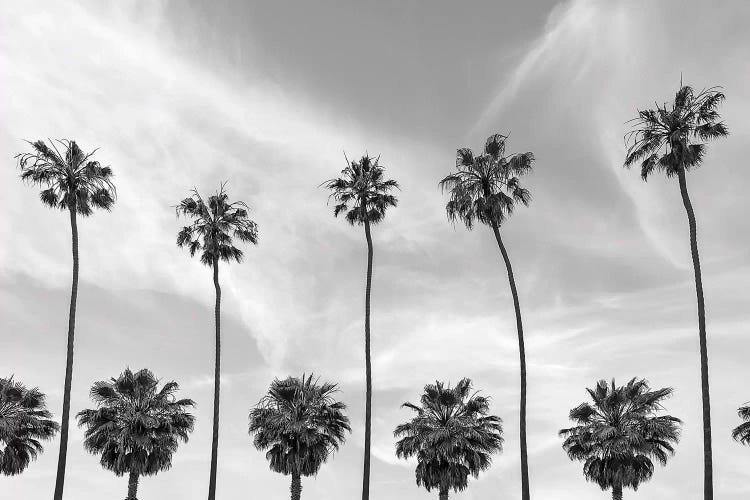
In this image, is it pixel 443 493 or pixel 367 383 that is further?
pixel 443 493

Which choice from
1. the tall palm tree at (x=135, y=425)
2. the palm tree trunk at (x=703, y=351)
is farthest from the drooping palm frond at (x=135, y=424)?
the palm tree trunk at (x=703, y=351)

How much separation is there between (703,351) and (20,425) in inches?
1681

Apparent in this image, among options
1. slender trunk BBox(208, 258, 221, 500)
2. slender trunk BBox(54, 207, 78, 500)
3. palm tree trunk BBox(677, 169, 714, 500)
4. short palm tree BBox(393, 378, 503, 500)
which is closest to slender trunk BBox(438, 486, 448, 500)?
short palm tree BBox(393, 378, 503, 500)

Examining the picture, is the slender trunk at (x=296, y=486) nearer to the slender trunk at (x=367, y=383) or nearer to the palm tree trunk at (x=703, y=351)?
the slender trunk at (x=367, y=383)

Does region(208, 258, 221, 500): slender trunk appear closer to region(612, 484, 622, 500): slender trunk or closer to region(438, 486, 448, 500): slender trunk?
region(438, 486, 448, 500): slender trunk

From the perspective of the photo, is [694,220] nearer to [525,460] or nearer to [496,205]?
[496,205]

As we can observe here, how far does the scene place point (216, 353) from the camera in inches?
2040

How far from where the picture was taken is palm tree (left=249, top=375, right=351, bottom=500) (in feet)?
165

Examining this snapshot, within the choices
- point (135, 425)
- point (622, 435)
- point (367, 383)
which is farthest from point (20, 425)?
point (622, 435)

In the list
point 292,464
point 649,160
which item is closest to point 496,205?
point 649,160

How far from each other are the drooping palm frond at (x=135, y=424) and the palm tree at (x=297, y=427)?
18.6ft

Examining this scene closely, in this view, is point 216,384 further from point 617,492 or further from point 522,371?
point 617,492

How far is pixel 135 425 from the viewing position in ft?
167

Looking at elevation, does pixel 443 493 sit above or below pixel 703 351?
below
